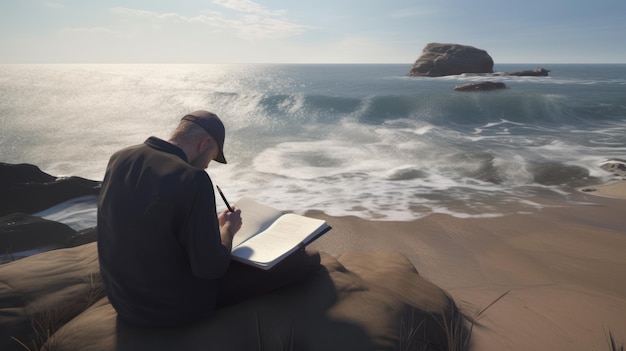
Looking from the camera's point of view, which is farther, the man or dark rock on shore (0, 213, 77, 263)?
dark rock on shore (0, 213, 77, 263)

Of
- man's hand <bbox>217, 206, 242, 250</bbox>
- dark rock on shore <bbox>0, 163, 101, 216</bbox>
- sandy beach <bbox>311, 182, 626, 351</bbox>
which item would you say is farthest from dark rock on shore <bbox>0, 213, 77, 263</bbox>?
man's hand <bbox>217, 206, 242, 250</bbox>

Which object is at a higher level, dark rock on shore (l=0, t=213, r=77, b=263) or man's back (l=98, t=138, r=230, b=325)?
man's back (l=98, t=138, r=230, b=325)

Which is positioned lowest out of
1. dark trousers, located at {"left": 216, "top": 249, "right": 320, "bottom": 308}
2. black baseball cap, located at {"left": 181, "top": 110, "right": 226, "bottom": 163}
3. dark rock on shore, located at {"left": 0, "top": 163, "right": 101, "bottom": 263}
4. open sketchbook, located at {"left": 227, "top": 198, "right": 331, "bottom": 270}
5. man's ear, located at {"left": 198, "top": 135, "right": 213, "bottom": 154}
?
dark rock on shore, located at {"left": 0, "top": 163, "right": 101, "bottom": 263}

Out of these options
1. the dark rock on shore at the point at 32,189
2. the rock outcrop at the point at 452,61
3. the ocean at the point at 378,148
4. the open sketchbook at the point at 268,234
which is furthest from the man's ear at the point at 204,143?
the rock outcrop at the point at 452,61

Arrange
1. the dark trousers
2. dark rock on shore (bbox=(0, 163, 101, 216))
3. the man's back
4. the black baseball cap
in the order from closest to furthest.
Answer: the man's back
the black baseball cap
the dark trousers
dark rock on shore (bbox=(0, 163, 101, 216))

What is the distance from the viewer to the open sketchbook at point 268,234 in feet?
6.23

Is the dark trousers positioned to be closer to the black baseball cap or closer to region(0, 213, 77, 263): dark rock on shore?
the black baseball cap

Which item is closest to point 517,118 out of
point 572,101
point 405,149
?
point 572,101

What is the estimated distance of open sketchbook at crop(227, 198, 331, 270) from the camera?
1.90 m

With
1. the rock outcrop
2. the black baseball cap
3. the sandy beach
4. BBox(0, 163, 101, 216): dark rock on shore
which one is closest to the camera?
the black baseball cap

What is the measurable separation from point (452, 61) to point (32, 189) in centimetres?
5301

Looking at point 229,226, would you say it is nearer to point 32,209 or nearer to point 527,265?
point 527,265

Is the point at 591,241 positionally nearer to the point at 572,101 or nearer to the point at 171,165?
the point at 171,165

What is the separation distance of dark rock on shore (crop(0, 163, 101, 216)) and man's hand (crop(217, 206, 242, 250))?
5.36 metres
